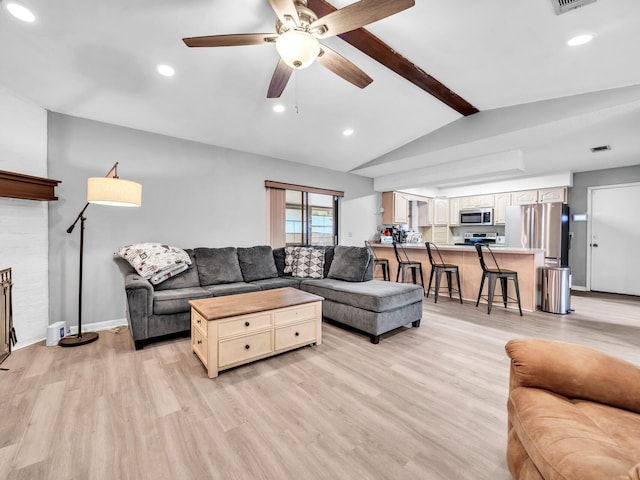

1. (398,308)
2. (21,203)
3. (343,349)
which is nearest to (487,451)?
(343,349)

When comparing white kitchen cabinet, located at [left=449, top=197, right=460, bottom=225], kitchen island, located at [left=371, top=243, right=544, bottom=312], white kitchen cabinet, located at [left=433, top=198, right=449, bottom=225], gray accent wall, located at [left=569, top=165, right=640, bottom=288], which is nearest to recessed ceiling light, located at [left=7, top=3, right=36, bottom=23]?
kitchen island, located at [left=371, top=243, right=544, bottom=312]

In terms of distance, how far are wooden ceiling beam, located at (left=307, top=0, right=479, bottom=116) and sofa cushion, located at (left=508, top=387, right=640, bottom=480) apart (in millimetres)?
2746

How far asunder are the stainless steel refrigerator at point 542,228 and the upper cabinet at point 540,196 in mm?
232

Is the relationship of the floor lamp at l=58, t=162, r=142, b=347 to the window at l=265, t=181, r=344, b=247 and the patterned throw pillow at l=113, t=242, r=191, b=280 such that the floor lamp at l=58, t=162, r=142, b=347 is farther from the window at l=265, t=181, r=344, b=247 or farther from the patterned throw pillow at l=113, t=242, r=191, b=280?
the window at l=265, t=181, r=344, b=247

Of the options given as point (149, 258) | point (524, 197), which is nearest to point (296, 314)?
point (149, 258)

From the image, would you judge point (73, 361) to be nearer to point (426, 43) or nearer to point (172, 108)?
point (172, 108)

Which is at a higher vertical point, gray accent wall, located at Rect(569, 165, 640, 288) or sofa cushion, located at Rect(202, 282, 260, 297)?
gray accent wall, located at Rect(569, 165, 640, 288)

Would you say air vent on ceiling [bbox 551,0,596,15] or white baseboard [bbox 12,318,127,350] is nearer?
air vent on ceiling [bbox 551,0,596,15]

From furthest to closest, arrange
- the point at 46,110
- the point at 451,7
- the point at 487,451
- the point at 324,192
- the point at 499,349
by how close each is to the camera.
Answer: the point at 324,192 → the point at 46,110 → the point at 499,349 → the point at 451,7 → the point at 487,451

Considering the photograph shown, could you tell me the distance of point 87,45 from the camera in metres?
2.27

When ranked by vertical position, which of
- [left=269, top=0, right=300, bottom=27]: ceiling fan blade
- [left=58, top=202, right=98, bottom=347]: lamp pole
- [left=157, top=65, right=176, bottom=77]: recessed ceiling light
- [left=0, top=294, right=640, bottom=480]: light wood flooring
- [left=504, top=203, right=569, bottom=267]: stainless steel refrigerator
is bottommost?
[left=0, top=294, right=640, bottom=480]: light wood flooring

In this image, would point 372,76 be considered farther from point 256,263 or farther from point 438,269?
point 438,269

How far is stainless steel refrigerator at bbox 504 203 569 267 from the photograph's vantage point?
5172 millimetres

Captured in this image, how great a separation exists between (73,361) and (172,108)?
2.75m
